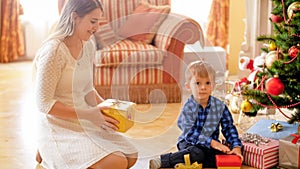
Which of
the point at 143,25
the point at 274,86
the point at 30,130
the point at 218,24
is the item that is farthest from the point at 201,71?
the point at 218,24

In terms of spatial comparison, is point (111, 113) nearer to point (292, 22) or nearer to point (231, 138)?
point (231, 138)

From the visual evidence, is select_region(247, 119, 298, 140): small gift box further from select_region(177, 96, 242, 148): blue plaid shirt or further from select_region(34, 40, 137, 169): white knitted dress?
select_region(34, 40, 137, 169): white knitted dress

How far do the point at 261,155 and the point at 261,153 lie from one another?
10 mm

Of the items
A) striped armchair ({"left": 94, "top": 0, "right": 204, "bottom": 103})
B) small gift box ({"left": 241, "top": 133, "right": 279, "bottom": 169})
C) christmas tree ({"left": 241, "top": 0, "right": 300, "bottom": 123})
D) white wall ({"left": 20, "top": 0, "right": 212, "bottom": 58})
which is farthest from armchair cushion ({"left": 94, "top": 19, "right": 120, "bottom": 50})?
white wall ({"left": 20, "top": 0, "right": 212, "bottom": 58})

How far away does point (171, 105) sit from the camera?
4.18 metres

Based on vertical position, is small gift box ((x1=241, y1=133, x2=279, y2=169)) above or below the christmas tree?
below

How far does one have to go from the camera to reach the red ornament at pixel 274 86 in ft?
8.77

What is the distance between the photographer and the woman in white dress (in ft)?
8.02

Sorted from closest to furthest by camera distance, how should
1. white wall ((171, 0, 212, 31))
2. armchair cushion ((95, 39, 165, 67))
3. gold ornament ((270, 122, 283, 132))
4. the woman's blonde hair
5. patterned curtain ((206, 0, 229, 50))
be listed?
the woman's blonde hair → gold ornament ((270, 122, 283, 132)) → armchair cushion ((95, 39, 165, 67)) → patterned curtain ((206, 0, 229, 50)) → white wall ((171, 0, 212, 31))

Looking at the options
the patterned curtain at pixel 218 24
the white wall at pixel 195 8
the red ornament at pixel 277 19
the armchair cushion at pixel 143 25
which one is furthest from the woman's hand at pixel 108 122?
the white wall at pixel 195 8

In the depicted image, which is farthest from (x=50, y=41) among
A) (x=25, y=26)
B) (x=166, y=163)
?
(x=25, y=26)

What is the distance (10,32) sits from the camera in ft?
20.5

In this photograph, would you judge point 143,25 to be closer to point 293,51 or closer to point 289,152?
point 293,51

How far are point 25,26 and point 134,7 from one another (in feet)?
7.24
